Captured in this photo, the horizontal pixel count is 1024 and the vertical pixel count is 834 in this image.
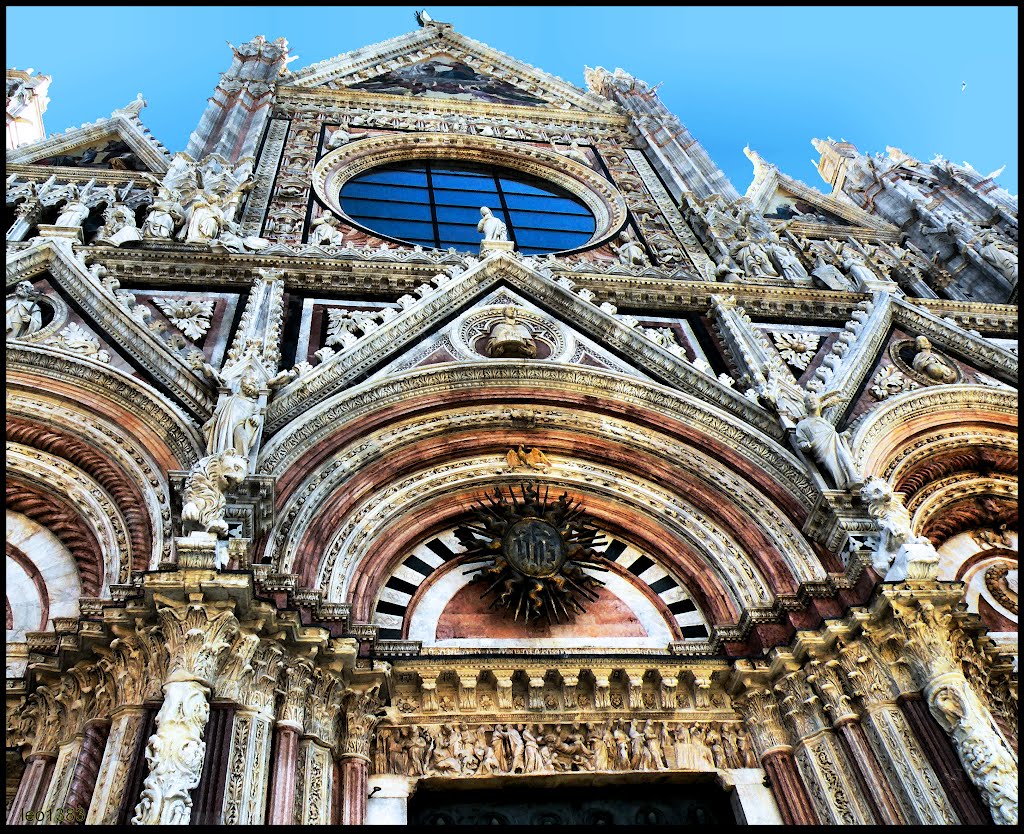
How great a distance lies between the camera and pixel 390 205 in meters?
15.5

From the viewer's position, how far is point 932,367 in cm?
1084

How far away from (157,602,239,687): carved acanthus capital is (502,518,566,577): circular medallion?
2913 millimetres

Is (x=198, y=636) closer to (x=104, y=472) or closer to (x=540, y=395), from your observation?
(x=104, y=472)

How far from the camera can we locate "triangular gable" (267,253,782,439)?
30.2ft

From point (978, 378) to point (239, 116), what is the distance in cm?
1272

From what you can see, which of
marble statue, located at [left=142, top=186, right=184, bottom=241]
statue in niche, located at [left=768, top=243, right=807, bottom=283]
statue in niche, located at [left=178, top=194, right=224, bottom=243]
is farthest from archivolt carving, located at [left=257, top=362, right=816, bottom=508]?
marble statue, located at [left=142, top=186, right=184, bottom=241]

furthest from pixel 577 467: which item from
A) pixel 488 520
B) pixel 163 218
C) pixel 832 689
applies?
pixel 163 218

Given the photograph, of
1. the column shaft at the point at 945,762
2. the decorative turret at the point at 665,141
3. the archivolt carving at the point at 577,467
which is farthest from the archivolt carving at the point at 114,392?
the decorative turret at the point at 665,141

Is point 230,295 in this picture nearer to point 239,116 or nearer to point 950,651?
point 239,116

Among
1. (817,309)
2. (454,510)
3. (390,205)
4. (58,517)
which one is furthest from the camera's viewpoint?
(390,205)

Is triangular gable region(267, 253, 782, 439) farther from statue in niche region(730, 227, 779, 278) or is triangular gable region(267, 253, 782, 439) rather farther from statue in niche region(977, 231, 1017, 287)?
statue in niche region(977, 231, 1017, 287)

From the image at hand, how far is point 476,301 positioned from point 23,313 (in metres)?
4.89

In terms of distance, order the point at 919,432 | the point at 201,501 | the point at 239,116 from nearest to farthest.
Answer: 1. the point at 201,501
2. the point at 919,432
3. the point at 239,116

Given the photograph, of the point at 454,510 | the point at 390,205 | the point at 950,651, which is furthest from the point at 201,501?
the point at 390,205
